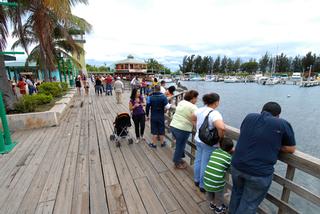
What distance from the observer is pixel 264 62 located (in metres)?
87.2

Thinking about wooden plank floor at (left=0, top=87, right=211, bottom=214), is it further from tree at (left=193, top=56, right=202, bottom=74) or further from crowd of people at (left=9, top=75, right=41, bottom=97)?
tree at (left=193, top=56, right=202, bottom=74)

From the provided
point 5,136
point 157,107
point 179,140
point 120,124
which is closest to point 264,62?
point 157,107

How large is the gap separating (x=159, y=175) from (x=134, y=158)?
0.77m

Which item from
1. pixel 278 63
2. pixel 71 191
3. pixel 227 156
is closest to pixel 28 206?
pixel 71 191

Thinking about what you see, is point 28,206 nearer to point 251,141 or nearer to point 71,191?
point 71,191

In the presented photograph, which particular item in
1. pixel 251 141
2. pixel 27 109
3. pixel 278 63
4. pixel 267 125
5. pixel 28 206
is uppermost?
pixel 278 63

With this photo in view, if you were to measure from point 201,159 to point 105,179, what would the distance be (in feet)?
5.09

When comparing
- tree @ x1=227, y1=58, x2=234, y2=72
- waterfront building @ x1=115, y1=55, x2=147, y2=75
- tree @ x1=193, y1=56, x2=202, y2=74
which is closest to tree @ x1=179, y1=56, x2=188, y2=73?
tree @ x1=193, y1=56, x2=202, y2=74

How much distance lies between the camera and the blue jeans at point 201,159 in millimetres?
2190

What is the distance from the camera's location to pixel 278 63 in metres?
82.6

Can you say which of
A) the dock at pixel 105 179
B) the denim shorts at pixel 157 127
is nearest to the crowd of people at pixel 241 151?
the dock at pixel 105 179

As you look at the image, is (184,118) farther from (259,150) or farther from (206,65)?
(206,65)

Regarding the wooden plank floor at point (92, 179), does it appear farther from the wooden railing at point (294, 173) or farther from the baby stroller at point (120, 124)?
the wooden railing at point (294, 173)

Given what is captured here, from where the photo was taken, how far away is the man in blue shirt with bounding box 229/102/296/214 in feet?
4.66
